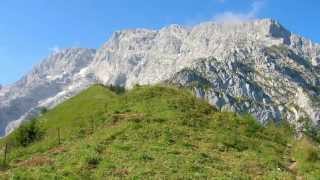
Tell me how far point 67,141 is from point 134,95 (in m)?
25.4

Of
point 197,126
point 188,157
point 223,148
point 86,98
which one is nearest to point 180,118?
point 197,126

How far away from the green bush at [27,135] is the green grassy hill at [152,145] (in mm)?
220

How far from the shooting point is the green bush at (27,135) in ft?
271

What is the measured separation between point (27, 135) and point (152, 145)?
29693mm

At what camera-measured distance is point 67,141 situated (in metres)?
70.6

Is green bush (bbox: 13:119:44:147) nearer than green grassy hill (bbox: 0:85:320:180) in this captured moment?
No

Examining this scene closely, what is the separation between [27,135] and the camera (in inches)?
3275

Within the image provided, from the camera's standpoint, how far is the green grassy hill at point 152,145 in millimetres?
48438

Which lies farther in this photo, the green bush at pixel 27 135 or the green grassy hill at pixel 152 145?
the green bush at pixel 27 135

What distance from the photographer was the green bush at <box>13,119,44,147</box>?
82500mm

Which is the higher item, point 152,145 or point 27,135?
point 27,135

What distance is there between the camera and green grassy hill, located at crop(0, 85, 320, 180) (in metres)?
48.4

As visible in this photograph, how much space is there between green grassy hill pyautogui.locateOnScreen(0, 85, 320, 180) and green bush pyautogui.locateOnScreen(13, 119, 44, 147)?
0.72 ft

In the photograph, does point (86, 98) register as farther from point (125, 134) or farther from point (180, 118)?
point (125, 134)
